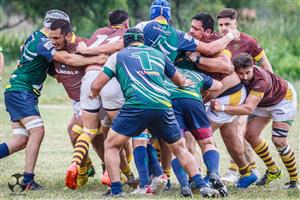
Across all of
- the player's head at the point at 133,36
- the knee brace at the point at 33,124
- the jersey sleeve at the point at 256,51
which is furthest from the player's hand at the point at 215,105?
the knee brace at the point at 33,124

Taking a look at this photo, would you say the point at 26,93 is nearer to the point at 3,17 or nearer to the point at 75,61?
the point at 75,61

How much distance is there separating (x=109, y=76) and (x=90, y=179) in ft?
9.49

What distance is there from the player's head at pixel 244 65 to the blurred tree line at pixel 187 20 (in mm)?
14538

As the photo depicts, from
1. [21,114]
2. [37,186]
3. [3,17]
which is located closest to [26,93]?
[21,114]

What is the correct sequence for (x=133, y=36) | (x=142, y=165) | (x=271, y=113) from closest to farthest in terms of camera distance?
(x=133, y=36)
(x=142, y=165)
(x=271, y=113)

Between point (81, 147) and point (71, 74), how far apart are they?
1012mm

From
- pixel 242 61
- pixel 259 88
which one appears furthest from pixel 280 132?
pixel 242 61

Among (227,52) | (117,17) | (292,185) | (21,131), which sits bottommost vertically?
(292,185)

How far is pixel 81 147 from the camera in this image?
11.4 meters

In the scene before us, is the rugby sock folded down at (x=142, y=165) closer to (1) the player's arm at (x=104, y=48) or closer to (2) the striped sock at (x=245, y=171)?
(1) the player's arm at (x=104, y=48)

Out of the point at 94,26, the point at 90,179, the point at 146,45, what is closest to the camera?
the point at 146,45

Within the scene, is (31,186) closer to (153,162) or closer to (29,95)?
(29,95)

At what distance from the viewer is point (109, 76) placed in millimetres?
10602

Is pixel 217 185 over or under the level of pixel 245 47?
under
